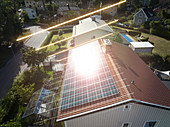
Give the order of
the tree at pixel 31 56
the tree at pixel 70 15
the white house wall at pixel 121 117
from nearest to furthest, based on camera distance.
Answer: the white house wall at pixel 121 117 < the tree at pixel 31 56 < the tree at pixel 70 15

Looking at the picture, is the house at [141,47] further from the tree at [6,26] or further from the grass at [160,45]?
the tree at [6,26]

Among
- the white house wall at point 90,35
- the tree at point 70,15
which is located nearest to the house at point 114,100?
the white house wall at point 90,35

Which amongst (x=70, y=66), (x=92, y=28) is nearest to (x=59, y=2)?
(x=92, y=28)

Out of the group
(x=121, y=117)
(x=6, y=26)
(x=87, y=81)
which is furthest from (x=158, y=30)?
(x=6, y=26)

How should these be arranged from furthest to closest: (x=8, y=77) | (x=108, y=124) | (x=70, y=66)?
(x=8, y=77), (x=70, y=66), (x=108, y=124)

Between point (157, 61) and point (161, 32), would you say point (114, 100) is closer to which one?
point (157, 61)

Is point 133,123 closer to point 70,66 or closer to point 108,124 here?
point 108,124
